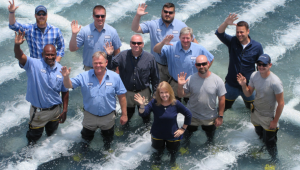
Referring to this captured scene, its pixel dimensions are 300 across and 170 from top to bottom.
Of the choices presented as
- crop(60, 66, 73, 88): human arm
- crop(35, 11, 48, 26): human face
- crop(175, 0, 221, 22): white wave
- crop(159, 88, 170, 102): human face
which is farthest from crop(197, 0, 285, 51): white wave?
crop(60, 66, 73, 88): human arm

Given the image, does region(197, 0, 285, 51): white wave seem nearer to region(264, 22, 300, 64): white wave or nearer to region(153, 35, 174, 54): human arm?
region(264, 22, 300, 64): white wave

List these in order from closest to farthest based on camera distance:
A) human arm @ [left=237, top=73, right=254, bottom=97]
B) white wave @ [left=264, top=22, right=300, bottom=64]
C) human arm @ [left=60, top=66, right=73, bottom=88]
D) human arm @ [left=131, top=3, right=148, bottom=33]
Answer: human arm @ [left=60, top=66, right=73, bottom=88] → human arm @ [left=237, top=73, right=254, bottom=97] → human arm @ [left=131, top=3, right=148, bottom=33] → white wave @ [left=264, top=22, right=300, bottom=64]

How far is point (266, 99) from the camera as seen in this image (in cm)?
535

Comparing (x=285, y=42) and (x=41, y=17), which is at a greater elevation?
(x=41, y=17)

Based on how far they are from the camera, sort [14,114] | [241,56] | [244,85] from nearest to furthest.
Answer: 1. [244,85]
2. [241,56]
3. [14,114]

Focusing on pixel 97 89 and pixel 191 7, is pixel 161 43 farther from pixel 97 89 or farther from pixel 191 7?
pixel 191 7

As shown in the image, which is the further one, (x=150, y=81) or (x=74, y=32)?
(x=150, y=81)

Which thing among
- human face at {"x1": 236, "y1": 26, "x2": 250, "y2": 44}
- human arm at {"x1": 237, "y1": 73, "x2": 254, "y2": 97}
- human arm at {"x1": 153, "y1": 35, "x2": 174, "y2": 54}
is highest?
human face at {"x1": 236, "y1": 26, "x2": 250, "y2": 44}

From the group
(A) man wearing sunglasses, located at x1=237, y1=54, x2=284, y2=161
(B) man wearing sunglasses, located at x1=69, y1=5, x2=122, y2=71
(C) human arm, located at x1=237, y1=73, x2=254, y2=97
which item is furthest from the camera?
(B) man wearing sunglasses, located at x1=69, y1=5, x2=122, y2=71

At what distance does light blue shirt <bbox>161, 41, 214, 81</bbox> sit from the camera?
5.96 m

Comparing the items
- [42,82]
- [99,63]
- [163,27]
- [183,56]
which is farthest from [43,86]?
[163,27]

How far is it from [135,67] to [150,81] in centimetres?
89

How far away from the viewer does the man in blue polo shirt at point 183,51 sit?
5859mm

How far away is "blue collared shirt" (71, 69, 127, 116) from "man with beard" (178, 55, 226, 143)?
3.66 ft
